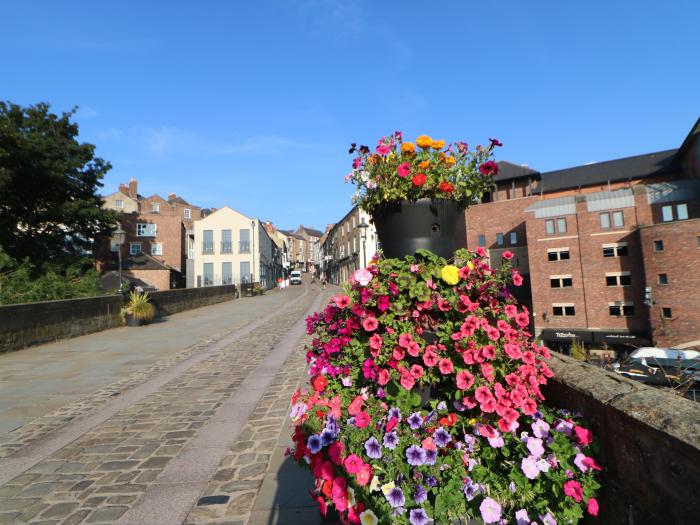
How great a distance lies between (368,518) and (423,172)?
203cm

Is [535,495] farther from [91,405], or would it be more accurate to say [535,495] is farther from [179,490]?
[91,405]

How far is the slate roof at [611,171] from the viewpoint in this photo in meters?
43.0

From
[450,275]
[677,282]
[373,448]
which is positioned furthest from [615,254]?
[373,448]

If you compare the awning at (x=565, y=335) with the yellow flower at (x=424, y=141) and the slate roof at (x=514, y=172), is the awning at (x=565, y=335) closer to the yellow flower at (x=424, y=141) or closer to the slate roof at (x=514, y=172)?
the slate roof at (x=514, y=172)

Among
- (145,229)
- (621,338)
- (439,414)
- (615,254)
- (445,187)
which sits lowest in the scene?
(621,338)

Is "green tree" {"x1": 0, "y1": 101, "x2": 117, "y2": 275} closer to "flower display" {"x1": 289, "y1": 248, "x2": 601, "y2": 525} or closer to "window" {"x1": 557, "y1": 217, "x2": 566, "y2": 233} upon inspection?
"flower display" {"x1": 289, "y1": 248, "x2": 601, "y2": 525}

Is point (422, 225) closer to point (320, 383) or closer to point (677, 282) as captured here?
point (320, 383)

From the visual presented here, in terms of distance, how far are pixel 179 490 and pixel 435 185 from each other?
10.1 ft

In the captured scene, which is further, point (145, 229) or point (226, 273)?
point (226, 273)

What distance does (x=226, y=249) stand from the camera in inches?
1695

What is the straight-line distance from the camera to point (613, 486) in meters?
1.61

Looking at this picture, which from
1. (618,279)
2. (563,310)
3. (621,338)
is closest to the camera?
(621,338)

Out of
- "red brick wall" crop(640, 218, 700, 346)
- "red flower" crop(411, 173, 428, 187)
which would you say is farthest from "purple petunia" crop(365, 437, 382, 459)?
"red brick wall" crop(640, 218, 700, 346)

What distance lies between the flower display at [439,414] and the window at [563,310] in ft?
136
